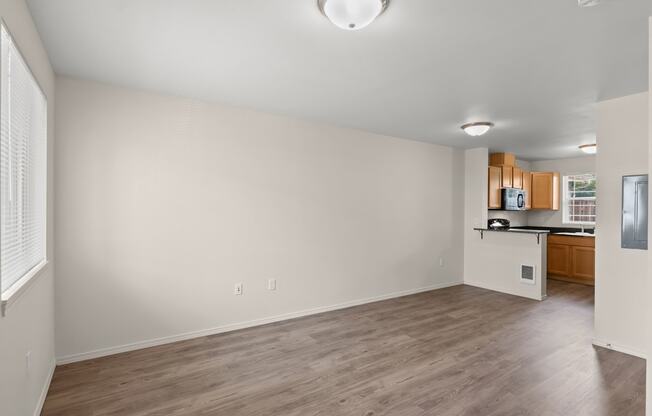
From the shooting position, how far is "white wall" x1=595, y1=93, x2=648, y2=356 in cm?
312

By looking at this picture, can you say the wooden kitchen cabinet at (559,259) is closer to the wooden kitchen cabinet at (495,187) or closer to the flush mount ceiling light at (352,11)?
the wooden kitchen cabinet at (495,187)

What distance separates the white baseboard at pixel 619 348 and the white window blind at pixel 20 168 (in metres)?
4.77

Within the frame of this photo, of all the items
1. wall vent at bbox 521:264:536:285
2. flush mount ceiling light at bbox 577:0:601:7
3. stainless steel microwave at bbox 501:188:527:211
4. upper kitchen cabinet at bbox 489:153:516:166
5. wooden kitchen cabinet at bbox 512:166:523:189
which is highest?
flush mount ceiling light at bbox 577:0:601:7

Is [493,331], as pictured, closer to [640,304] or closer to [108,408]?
[640,304]

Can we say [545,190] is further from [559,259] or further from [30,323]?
[30,323]

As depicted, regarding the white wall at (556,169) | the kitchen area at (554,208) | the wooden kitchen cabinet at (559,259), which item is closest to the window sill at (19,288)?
the kitchen area at (554,208)

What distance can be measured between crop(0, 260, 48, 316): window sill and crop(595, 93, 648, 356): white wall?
15.3 feet

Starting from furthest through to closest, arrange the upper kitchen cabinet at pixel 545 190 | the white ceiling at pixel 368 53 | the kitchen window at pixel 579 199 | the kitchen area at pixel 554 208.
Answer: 1. the upper kitchen cabinet at pixel 545 190
2. the kitchen window at pixel 579 199
3. the kitchen area at pixel 554 208
4. the white ceiling at pixel 368 53

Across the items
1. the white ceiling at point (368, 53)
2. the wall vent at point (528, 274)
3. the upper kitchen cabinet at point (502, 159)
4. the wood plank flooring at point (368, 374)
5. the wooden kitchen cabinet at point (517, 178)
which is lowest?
the wood plank flooring at point (368, 374)

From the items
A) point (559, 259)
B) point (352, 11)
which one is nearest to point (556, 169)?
point (559, 259)

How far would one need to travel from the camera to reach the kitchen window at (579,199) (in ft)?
22.5

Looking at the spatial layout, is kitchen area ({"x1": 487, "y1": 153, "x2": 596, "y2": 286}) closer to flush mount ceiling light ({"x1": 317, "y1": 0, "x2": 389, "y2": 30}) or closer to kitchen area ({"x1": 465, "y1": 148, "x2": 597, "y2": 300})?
kitchen area ({"x1": 465, "y1": 148, "x2": 597, "y2": 300})

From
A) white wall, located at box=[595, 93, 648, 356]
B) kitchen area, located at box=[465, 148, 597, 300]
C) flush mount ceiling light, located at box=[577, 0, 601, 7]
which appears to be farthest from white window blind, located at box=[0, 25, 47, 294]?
kitchen area, located at box=[465, 148, 597, 300]

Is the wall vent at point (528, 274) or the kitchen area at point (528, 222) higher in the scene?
the kitchen area at point (528, 222)
